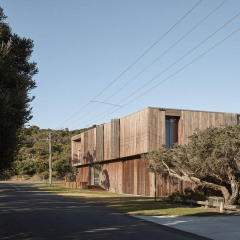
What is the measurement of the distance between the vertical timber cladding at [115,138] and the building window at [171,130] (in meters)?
6.89

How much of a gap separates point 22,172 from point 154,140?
64795mm

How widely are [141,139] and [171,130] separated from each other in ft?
10.4

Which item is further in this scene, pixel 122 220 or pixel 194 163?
pixel 194 163

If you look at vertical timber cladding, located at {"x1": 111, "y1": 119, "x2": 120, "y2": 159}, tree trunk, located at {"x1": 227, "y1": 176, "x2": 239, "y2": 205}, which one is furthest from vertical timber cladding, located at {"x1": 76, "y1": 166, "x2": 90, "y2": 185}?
tree trunk, located at {"x1": 227, "y1": 176, "x2": 239, "y2": 205}

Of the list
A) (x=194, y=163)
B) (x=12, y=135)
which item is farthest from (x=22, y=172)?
(x=12, y=135)

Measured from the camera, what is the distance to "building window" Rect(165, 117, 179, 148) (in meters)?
33.7

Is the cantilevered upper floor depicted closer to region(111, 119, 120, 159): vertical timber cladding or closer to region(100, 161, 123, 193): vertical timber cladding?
region(111, 119, 120, 159): vertical timber cladding

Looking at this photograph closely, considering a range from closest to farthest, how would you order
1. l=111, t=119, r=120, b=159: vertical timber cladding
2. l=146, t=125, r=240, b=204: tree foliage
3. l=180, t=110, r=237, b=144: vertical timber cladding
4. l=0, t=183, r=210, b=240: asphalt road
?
l=0, t=183, r=210, b=240: asphalt road → l=146, t=125, r=240, b=204: tree foliage → l=180, t=110, r=237, b=144: vertical timber cladding → l=111, t=119, r=120, b=159: vertical timber cladding

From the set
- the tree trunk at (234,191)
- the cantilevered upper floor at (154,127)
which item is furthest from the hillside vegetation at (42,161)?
the tree trunk at (234,191)

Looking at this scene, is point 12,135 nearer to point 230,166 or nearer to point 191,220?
point 191,220

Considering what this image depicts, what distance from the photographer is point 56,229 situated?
12773 millimetres

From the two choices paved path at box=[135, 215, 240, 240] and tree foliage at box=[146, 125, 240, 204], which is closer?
paved path at box=[135, 215, 240, 240]

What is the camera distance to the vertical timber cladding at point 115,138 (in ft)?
126

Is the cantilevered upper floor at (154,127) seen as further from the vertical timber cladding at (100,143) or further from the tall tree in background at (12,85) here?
the tall tree in background at (12,85)
